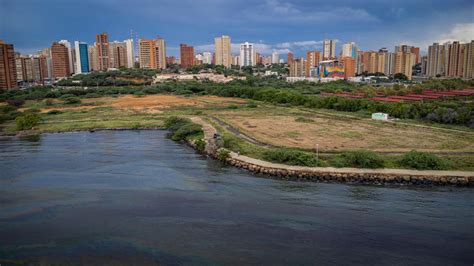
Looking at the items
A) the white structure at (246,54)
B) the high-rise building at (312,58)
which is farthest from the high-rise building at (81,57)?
the high-rise building at (312,58)

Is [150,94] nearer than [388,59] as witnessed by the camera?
Yes

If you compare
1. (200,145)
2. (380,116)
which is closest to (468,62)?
(380,116)

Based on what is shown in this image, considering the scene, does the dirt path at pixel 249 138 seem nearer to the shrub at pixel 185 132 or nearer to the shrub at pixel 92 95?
the shrub at pixel 185 132

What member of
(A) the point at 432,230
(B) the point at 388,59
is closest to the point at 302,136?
(A) the point at 432,230

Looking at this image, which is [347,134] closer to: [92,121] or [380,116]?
[380,116]

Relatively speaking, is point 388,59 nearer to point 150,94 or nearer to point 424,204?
point 150,94

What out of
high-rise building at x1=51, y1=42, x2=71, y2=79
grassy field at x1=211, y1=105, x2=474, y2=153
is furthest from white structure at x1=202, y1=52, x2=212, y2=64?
grassy field at x1=211, y1=105, x2=474, y2=153

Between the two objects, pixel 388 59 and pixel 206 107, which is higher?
pixel 388 59

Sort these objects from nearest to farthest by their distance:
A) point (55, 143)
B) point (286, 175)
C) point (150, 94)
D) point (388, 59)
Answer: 1. point (286, 175)
2. point (55, 143)
3. point (150, 94)
4. point (388, 59)
